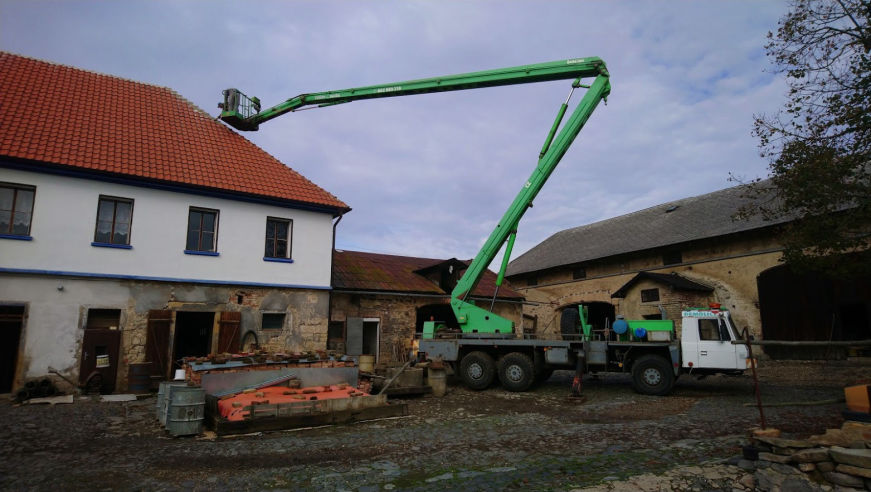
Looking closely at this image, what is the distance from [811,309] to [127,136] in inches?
952

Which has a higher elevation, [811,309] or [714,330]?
[811,309]

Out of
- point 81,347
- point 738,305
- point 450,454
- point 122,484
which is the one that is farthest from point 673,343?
point 81,347

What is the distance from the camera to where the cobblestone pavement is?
Result: 5.48 meters

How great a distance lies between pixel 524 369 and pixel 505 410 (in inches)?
113

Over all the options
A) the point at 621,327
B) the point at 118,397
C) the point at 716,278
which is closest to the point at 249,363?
the point at 118,397

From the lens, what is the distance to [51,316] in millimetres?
11602

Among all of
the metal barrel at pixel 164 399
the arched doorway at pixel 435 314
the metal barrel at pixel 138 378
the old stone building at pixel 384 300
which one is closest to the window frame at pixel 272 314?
the old stone building at pixel 384 300

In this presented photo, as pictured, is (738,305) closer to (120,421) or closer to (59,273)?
Result: (120,421)

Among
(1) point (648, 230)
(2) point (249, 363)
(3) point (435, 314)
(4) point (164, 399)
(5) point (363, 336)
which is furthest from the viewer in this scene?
(1) point (648, 230)

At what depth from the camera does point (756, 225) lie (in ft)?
61.0

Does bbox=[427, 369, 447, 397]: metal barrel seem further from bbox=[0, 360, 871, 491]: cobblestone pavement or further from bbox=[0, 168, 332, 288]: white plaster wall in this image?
bbox=[0, 168, 332, 288]: white plaster wall

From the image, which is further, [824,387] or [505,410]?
[824,387]

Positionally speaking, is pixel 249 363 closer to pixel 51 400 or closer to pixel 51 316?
pixel 51 400

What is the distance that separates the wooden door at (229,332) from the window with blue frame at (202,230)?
194 cm
